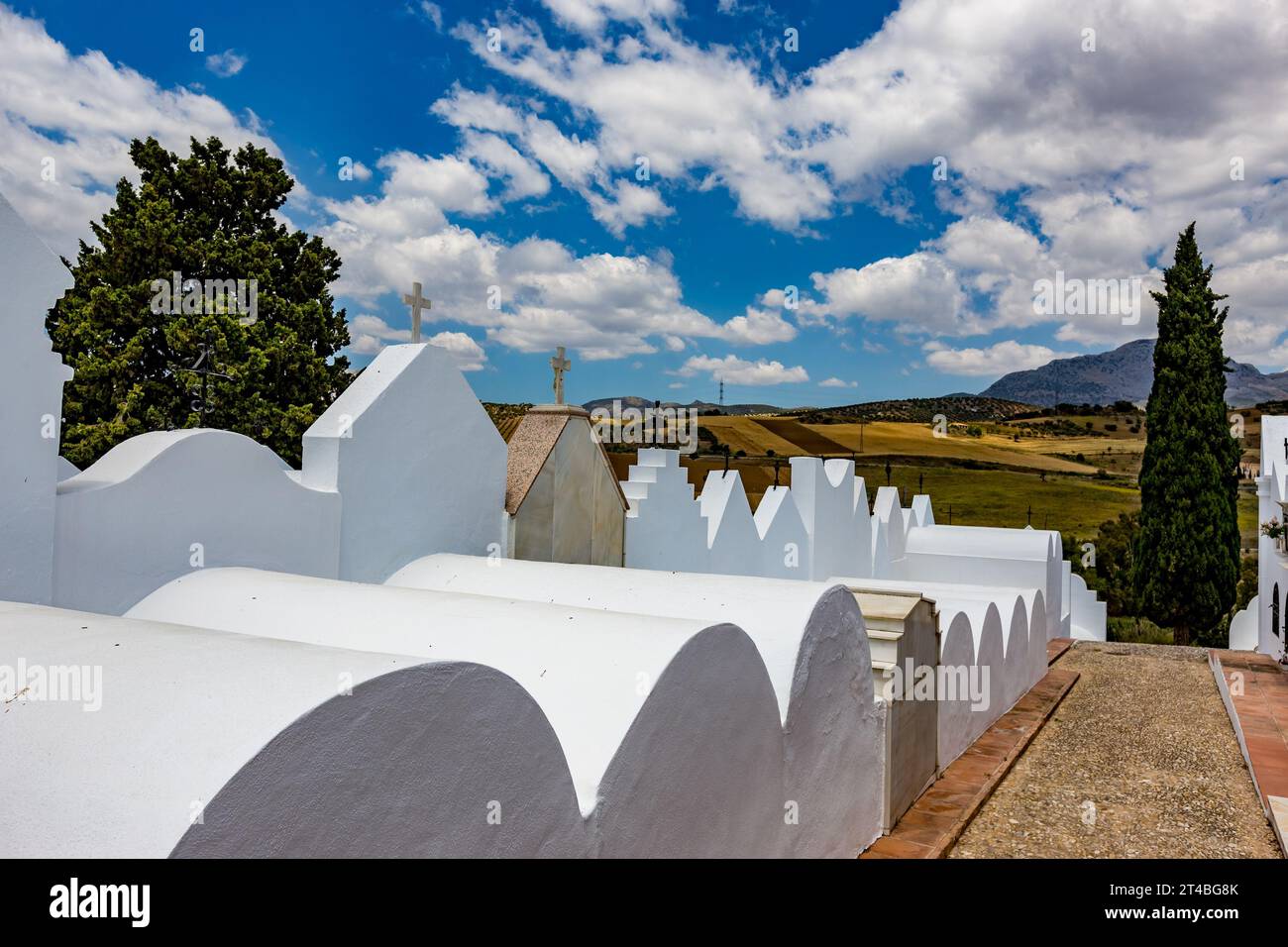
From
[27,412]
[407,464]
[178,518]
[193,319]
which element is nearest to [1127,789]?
[407,464]

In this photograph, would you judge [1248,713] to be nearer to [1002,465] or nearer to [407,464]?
[407,464]

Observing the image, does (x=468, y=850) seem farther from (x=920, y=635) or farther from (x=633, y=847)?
(x=920, y=635)

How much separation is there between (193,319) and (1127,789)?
59.7 feet

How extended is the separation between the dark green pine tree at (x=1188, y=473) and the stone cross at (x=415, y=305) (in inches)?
802

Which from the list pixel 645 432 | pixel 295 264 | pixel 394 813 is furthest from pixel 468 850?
pixel 295 264

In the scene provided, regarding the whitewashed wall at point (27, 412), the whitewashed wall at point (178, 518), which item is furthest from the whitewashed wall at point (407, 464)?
the whitewashed wall at point (27, 412)

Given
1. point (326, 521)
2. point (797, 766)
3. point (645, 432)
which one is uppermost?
point (645, 432)

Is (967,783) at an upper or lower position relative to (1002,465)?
lower

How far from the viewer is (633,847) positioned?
327 centimetres

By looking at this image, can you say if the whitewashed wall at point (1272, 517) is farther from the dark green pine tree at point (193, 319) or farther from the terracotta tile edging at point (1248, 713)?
the dark green pine tree at point (193, 319)

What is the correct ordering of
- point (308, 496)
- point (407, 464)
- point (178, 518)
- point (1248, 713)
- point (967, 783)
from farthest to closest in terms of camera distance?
point (1248, 713)
point (967, 783)
point (407, 464)
point (308, 496)
point (178, 518)

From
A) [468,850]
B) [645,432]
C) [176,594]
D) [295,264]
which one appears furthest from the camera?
[295,264]

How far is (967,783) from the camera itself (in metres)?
7.51
